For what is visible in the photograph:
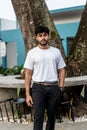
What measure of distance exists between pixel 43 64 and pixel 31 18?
5.97 ft

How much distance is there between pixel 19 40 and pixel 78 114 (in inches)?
578

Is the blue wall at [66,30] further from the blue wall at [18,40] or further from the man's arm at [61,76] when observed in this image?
the man's arm at [61,76]

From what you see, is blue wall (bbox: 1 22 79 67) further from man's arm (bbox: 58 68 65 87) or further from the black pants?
the black pants

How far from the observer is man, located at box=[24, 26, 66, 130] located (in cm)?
484

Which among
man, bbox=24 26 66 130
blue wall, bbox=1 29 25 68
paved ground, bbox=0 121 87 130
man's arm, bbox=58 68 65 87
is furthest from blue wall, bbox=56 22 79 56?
man, bbox=24 26 66 130

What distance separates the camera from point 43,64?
190 inches

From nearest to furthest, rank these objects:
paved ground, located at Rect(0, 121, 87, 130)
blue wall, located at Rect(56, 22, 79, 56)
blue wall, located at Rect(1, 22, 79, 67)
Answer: paved ground, located at Rect(0, 121, 87, 130)
blue wall, located at Rect(56, 22, 79, 56)
blue wall, located at Rect(1, 22, 79, 67)

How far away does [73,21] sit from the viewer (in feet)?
60.7

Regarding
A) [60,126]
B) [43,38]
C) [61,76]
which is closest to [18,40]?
[60,126]

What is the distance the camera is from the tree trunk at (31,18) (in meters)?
6.45

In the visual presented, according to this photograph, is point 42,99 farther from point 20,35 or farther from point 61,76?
point 20,35

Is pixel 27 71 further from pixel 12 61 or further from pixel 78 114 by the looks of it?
pixel 12 61

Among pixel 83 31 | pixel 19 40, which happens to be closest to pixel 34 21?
pixel 83 31

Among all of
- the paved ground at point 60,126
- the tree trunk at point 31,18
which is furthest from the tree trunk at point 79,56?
the paved ground at point 60,126
